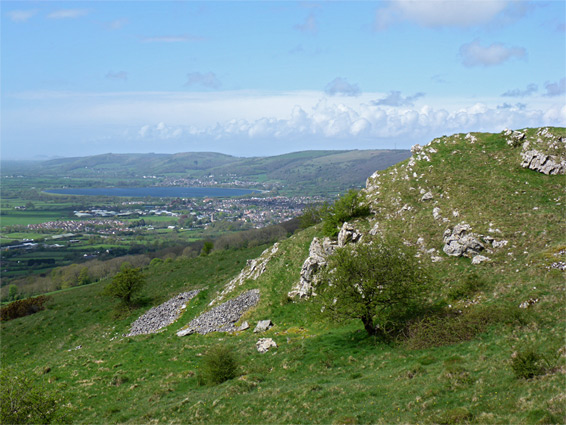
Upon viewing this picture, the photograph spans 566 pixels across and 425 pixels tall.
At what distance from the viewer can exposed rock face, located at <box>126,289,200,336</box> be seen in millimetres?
54125

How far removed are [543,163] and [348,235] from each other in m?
28.8

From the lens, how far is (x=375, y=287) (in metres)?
33.8

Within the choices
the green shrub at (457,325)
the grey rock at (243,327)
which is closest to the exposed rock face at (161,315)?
the grey rock at (243,327)

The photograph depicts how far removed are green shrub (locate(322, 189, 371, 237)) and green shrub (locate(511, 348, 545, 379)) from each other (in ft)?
110

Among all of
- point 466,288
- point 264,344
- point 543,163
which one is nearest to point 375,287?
point 466,288

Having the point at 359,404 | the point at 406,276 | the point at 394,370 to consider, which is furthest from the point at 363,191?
the point at 359,404

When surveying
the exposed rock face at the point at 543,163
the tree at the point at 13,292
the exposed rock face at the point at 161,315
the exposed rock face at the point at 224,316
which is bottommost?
the tree at the point at 13,292

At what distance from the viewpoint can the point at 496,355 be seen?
81.6 ft

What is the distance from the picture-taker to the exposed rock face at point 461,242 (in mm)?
41719

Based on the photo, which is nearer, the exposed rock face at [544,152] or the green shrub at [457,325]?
the green shrub at [457,325]

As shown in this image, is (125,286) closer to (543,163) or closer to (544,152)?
(543,163)

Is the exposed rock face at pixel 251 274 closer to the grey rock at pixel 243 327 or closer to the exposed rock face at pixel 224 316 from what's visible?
the exposed rock face at pixel 224 316

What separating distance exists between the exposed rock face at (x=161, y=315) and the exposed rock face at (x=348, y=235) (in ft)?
87.0

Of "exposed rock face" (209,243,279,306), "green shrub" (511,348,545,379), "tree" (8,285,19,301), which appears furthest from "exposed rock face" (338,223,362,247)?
"tree" (8,285,19,301)
